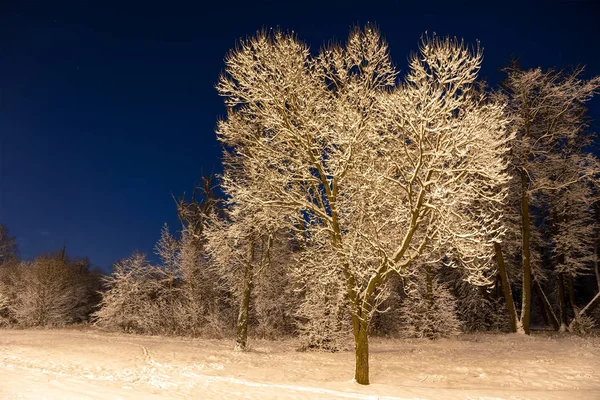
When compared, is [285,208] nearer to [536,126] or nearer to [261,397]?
[261,397]

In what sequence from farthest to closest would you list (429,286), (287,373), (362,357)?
(429,286), (287,373), (362,357)

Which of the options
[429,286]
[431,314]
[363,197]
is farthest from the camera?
[429,286]

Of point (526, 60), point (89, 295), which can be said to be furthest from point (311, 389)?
point (89, 295)

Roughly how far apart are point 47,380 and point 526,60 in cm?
2371

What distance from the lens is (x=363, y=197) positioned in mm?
10891

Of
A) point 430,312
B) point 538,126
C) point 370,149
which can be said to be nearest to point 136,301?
point 430,312

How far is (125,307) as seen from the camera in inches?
1175

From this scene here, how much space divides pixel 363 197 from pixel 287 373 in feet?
19.0

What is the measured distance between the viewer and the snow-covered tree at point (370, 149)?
9.70 m

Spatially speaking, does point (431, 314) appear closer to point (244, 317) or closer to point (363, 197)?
point (244, 317)

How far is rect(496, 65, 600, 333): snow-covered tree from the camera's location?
734 inches

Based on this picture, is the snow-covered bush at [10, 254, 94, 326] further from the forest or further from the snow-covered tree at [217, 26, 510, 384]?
the snow-covered tree at [217, 26, 510, 384]

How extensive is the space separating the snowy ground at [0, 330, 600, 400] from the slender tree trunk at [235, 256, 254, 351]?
704 millimetres

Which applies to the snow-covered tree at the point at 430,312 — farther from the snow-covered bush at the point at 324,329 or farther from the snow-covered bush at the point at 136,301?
the snow-covered bush at the point at 136,301
